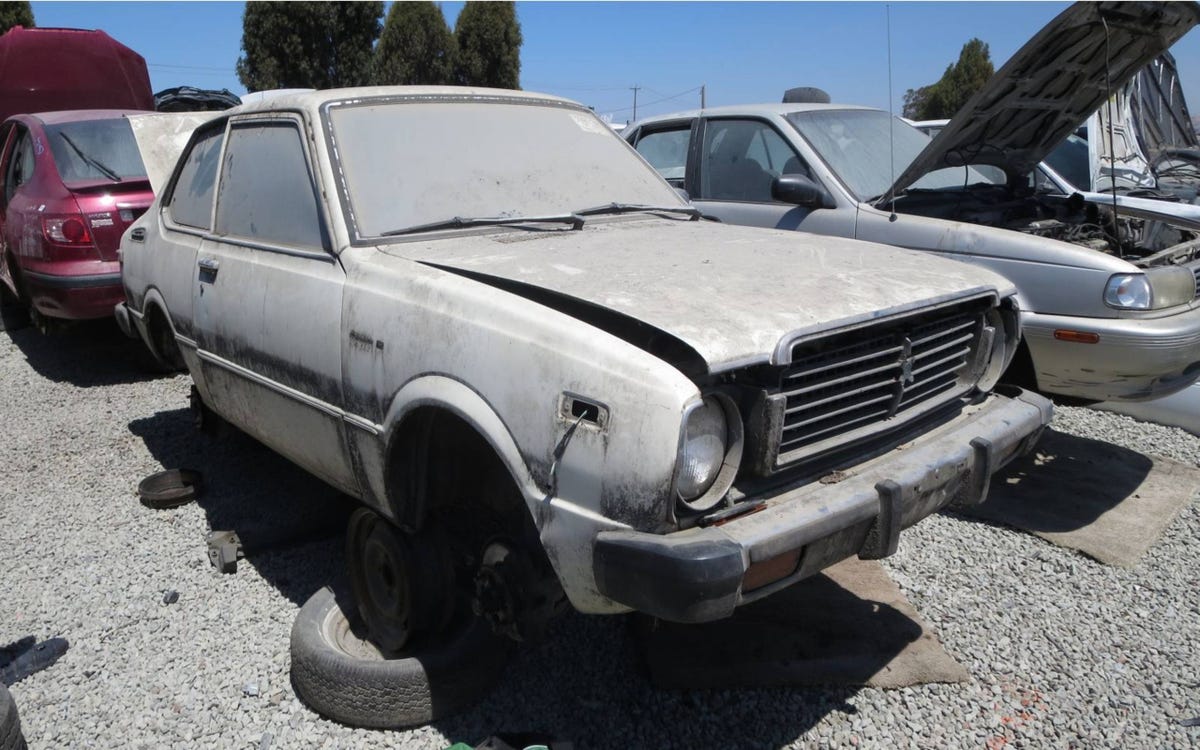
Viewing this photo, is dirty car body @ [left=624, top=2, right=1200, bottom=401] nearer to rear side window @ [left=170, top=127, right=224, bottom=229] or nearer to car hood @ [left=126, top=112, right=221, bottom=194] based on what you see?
rear side window @ [left=170, top=127, right=224, bottom=229]

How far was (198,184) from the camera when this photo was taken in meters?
4.14

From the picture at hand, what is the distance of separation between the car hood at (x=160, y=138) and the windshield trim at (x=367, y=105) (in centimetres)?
218

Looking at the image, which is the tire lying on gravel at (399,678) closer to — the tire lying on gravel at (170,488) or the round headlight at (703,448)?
the round headlight at (703,448)

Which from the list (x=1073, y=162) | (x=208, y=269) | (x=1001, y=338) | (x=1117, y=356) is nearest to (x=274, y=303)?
(x=208, y=269)

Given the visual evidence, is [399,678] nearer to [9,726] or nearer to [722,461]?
[9,726]

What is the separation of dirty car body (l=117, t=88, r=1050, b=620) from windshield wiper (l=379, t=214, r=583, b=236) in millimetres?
10

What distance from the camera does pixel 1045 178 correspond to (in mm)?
6660

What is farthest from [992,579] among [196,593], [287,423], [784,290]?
[196,593]

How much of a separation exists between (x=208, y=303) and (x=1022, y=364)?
147 inches

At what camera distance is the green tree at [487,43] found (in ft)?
97.6

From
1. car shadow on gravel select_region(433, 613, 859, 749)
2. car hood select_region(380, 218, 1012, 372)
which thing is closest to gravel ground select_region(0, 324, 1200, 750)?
car shadow on gravel select_region(433, 613, 859, 749)

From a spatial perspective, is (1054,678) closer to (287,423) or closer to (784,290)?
(784,290)

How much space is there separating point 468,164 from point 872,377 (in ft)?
5.53

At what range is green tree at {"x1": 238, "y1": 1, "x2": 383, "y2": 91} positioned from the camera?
25.5 metres
